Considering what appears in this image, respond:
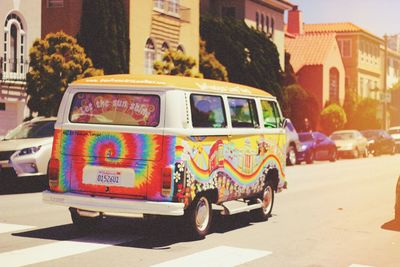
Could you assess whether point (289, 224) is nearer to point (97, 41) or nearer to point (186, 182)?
point (186, 182)

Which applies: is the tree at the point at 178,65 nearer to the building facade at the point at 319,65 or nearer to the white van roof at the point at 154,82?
the white van roof at the point at 154,82

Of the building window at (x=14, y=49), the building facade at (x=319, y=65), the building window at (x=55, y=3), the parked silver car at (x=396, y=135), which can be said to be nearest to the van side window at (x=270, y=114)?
the building window at (x=14, y=49)

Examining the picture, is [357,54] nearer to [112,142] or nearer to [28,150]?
[28,150]

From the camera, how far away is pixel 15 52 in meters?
29.1

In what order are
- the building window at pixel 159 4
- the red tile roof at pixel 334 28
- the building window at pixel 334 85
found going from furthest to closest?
the red tile roof at pixel 334 28 → the building window at pixel 334 85 → the building window at pixel 159 4

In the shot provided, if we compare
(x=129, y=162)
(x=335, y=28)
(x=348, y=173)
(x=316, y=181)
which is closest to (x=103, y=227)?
(x=129, y=162)

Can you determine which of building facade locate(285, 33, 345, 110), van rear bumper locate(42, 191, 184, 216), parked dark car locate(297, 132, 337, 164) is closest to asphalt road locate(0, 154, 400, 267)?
van rear bumper locate(42, 191, 184, 216)

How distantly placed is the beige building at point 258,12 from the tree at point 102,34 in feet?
46.2

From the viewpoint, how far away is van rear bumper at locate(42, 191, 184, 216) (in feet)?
31.2

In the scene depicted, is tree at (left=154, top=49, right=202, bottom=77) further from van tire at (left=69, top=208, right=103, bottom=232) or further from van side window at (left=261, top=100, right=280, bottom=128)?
van tire at (left=69, top=208, right=103, bottom=232)

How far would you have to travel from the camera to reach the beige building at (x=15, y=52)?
92.4ft

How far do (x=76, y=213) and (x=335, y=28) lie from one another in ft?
218

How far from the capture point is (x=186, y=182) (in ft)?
32.2

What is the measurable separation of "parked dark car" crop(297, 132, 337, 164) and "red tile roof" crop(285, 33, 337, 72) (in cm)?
2662
